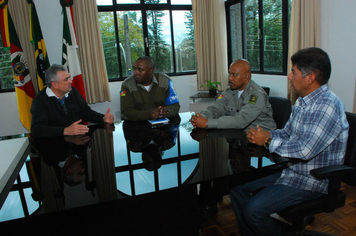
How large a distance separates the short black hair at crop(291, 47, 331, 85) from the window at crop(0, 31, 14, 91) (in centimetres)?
448

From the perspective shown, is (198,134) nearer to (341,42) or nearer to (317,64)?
(317,64)

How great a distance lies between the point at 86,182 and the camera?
1.17m

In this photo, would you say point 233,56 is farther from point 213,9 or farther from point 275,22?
point 275,22

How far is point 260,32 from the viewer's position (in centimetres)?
435

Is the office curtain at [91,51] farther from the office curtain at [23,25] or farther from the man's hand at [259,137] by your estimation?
the man's hand at [259,137]

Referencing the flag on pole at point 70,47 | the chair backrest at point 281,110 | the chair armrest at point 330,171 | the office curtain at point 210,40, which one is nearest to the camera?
the chair armrest at point 330,171

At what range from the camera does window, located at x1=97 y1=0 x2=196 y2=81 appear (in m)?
4.74

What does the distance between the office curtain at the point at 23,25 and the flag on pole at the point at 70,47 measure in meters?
0.60

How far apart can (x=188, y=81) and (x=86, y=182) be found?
Answer: 14.1 feet

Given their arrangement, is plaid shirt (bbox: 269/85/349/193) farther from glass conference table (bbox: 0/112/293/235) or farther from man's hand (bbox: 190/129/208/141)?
man's hand (bbox: 190/129/208/141)

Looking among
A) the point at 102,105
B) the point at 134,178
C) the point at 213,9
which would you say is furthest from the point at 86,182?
the point at 213,9

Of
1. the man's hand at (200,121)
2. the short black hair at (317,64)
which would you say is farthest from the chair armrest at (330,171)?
the man's hand at (200,121)

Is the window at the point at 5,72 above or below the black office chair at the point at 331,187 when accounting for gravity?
above

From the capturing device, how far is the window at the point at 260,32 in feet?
13.1
